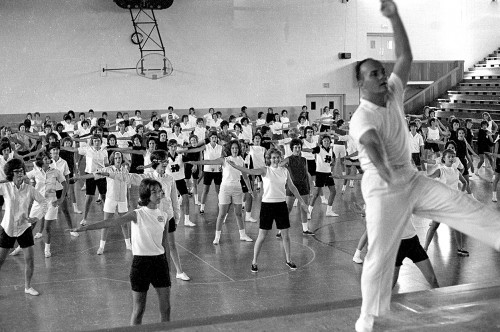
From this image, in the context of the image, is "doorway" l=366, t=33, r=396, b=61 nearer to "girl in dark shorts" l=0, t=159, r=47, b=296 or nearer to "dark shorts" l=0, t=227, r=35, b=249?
"girl in dark shorts" l=0, t=159, r=47, b=296

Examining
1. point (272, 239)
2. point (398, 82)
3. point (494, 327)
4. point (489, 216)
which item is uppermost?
point (398, 82)

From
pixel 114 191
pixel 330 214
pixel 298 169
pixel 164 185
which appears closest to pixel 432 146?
pixel 330 214

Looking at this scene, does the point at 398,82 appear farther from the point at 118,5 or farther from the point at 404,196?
the point at 118,5

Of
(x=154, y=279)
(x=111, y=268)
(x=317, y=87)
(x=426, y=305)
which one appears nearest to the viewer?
(x=426, y=305)

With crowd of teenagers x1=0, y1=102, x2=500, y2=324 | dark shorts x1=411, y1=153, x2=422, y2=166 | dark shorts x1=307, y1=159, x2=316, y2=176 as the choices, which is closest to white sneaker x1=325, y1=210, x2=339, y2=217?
crowd of teenagers x1=0, y1=102, x2=500, y2=324

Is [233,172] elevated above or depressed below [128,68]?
below

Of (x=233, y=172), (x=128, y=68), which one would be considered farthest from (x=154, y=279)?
(x=128, y=68)

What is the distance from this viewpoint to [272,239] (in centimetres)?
1170

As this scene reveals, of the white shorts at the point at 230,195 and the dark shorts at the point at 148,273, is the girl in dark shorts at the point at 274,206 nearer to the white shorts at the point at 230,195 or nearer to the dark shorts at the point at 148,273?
the white shorts at the point at 230,195

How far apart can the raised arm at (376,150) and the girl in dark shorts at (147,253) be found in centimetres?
318

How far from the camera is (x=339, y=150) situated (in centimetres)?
1678

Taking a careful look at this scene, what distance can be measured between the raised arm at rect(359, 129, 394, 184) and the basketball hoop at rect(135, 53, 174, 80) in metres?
21.7

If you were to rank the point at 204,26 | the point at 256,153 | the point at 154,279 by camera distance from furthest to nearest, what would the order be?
1. the point at 204,26
2. the point at 256,153
3. the point at 154,279

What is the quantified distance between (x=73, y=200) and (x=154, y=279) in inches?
369
